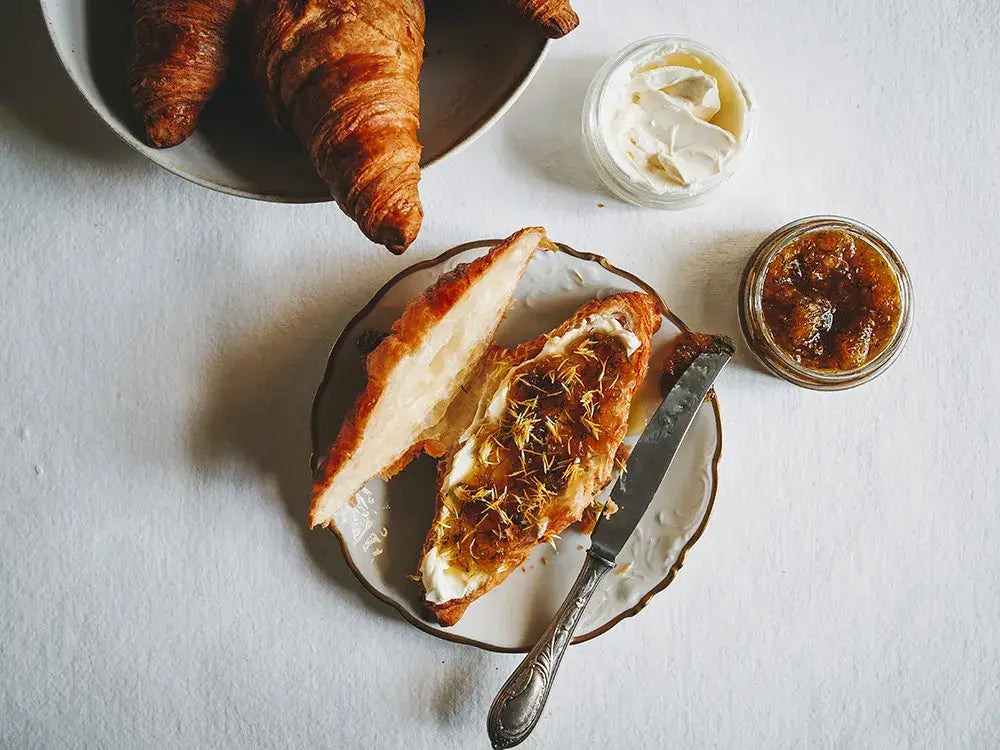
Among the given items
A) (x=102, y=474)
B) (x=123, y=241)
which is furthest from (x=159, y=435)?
(x=123, y=241)

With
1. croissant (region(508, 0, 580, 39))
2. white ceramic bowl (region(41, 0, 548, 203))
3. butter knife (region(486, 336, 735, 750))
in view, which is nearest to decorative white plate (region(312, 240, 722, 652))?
butter knife (region(486, 336, 735, 750))

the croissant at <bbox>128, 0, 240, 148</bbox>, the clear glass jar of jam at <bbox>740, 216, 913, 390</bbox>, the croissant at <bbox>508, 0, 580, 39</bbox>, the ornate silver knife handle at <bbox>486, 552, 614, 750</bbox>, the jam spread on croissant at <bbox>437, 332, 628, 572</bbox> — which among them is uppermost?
the croissant at <bbox>508, 0, 580, 39</bbox>

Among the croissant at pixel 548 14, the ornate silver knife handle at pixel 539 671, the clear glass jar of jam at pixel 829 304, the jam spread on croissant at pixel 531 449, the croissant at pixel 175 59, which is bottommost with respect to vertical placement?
the ornate silver knife handle at pixel 539 671

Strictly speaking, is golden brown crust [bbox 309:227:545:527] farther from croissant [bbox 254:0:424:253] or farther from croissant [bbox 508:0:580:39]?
croissant [bbox 508:0:580:39]

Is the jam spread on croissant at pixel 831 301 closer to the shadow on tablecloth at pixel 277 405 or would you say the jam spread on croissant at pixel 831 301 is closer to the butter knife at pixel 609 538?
the butter knife at pixel 609 538

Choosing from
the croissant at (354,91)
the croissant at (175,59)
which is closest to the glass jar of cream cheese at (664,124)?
the croissant at (354,91)

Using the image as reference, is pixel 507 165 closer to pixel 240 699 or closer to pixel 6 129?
pixel 6 129
